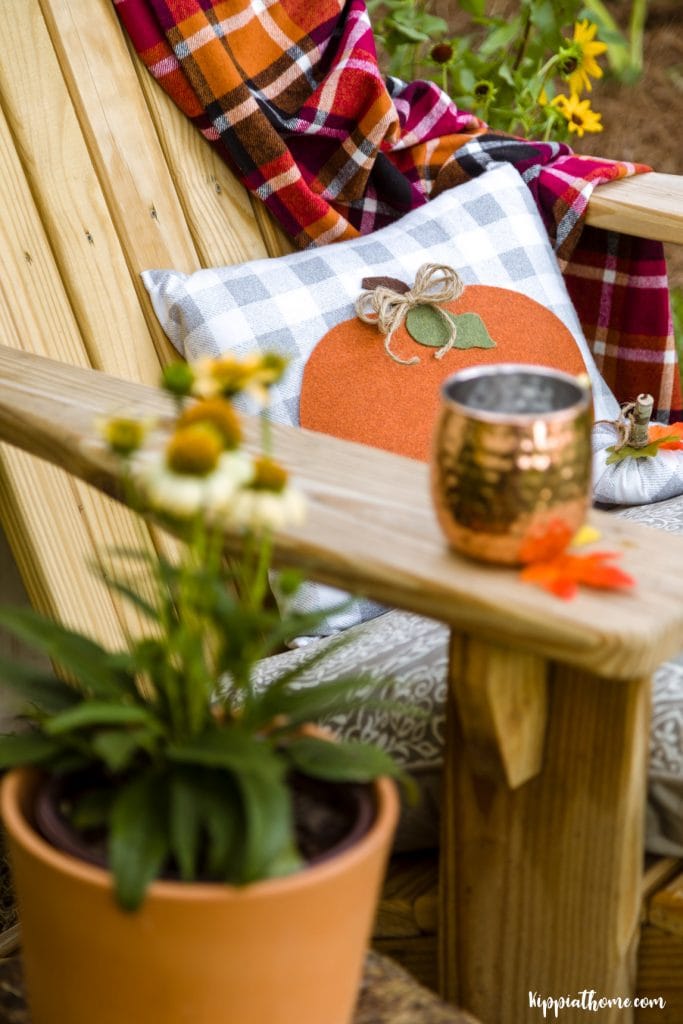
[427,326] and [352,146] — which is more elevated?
[352,146]

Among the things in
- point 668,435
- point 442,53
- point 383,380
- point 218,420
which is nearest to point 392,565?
point 218,420

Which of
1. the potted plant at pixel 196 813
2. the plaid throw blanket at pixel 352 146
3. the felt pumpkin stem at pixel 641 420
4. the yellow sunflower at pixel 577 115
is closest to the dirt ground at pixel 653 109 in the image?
the yellow sunflower at pixel 577 115

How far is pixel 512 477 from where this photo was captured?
0.68 meters

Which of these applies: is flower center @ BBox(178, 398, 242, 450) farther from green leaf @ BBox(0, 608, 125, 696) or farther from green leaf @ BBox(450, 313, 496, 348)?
green leaf @ BBox(450, 313, 496, 348)

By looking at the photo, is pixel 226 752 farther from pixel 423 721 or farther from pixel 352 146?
pixel 352 146

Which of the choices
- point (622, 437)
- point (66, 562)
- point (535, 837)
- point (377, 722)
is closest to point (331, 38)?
point (622, 437)

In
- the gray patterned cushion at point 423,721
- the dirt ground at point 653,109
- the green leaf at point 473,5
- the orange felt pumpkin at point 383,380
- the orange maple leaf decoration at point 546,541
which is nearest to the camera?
the orange maple leaf decoration at point 546,541

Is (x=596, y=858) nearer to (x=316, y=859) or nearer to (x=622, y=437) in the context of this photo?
(x=316, y=859)

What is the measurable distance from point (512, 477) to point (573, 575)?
0.22ft

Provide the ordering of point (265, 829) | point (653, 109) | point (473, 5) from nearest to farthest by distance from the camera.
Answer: point (265, 829) → point (473, 5) → point (653, 109)

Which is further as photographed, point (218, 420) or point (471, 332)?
point (471, 332)

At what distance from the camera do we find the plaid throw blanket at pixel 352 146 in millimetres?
1371

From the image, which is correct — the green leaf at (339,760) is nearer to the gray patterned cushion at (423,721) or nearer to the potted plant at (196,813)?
the potted plant at (196,813)

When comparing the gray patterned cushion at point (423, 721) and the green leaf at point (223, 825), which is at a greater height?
the green leaf at point (223, 825)
